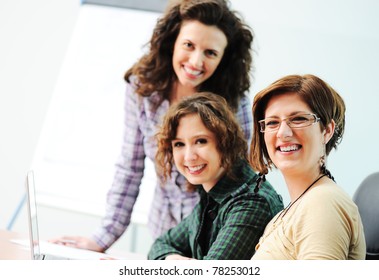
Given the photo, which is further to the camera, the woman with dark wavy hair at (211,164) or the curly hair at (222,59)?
the curly hair at (222,59)

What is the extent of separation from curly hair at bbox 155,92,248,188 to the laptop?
303mm

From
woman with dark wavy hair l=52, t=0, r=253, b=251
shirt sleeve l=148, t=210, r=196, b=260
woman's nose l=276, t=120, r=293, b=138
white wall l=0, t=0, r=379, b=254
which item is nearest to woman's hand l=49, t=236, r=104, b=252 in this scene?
woman with dark wavy hair l=52, t=0, r=253, b=251

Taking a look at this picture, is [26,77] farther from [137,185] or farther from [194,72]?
[194,72]

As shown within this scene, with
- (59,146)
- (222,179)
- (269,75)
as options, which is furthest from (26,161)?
(222,179)

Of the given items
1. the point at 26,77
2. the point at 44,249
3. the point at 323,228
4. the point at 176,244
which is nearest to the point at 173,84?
the point at 176,244

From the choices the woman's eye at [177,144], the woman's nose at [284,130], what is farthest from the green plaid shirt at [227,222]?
the woman's nose at [284,130]

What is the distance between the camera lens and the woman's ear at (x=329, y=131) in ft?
3.51

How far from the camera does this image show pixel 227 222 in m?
1.25

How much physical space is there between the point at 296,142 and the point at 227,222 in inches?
10.8

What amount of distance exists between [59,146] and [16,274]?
140 cm

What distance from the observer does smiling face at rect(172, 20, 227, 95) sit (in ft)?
4.73

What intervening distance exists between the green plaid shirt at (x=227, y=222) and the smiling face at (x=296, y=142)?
187 millimetres

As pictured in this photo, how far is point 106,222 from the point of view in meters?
1.71

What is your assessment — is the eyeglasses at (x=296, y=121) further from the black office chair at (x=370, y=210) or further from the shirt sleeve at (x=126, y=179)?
the shirt sleeve at (x=126, y=179)
